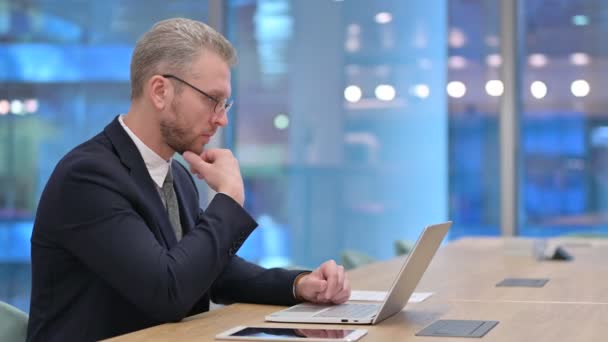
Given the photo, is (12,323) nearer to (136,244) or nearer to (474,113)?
(136,244)

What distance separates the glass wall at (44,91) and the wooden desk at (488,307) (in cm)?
413

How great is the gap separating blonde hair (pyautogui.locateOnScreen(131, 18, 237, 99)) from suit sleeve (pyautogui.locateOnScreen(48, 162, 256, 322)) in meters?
0.35

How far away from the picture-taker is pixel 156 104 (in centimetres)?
246

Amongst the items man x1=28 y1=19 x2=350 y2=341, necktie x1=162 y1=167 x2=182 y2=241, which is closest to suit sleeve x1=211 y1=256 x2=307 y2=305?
man x1=28 y1=19 x2=350 y2=341

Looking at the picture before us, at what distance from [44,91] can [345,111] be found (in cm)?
236

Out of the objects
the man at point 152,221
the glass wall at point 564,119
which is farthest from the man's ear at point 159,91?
the glass wall at point 564,119

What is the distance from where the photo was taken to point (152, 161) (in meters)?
2.45

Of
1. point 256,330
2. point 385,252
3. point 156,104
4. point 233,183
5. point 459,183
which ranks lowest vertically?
point 385,252

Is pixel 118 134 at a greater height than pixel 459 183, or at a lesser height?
greater

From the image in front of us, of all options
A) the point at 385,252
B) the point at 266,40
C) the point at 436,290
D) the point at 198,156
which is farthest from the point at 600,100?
the point at 198,156

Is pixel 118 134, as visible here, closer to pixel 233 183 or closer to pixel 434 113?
pixel 233 183

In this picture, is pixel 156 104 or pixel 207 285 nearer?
pixel 207 285

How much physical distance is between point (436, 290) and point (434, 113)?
464 cm

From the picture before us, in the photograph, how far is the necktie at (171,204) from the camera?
251cm
